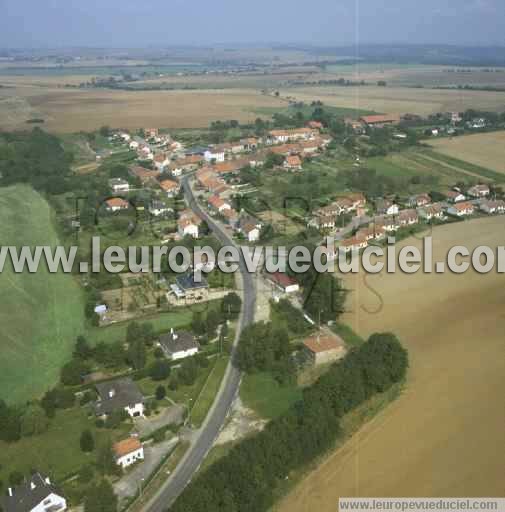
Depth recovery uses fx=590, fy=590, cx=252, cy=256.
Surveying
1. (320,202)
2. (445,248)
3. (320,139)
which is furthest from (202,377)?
(320,139)

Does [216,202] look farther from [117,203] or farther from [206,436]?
[206,436]

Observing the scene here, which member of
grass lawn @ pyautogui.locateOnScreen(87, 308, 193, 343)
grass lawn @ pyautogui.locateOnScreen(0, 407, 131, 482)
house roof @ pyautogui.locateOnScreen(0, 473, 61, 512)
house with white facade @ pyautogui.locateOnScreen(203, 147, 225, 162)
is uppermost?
house with white facade @ pyautogui.locateOnScreen(203, 147, 225, 162)

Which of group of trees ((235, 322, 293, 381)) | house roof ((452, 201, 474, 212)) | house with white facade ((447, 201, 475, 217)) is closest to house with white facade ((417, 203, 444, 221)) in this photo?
house with white facade ((447, 201, 475, 217))

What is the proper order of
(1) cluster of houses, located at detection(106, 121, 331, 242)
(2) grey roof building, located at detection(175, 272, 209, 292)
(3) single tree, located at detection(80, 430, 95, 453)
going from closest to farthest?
(3) single tree, located at detection(80, 430, 95, 453)
(2) grey roof building, located at detection(175, 272, 209, 292)
(1) cluster of houses, located at detection(106, 121, 331, 242)

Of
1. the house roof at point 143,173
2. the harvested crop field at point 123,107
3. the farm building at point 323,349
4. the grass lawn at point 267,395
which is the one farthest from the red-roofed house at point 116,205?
the harvested crop field at point 123,107

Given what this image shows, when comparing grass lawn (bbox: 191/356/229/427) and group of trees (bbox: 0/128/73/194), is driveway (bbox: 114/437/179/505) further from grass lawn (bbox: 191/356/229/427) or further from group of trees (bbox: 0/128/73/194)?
group of trees (bbox: 0/128/73/194)

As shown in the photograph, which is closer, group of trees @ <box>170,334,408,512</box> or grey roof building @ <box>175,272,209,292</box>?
group of trees @ <box>170,334,408,512</box>
